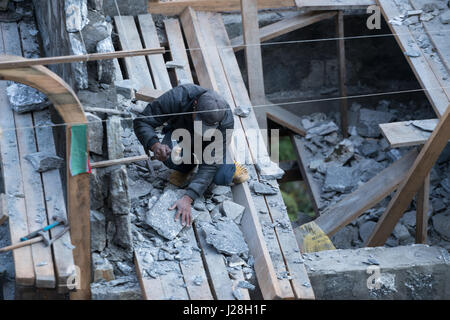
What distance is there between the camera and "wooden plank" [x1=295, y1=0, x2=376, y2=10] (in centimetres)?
824

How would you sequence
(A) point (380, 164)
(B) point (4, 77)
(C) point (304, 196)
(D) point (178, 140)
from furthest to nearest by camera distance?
(C) point (304, 196)
(A) point (380, 164)
(D) point (178, 140)
(B) point (4, 77)

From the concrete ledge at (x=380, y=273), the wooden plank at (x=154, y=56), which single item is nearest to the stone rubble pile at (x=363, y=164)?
the concrete ledge at (x=380, y=273)

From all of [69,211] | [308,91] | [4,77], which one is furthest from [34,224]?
[308,91]

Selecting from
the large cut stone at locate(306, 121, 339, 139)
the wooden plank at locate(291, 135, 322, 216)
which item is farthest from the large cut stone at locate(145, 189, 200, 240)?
the large cut stone at locate(306, 121, 339, 139)

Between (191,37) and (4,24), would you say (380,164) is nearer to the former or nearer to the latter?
(191,37)

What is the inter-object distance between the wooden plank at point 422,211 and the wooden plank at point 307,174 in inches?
53.0

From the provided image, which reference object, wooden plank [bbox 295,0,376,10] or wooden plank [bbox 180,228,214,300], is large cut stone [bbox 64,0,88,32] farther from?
wooden plank [bbox 295,0,376,10]

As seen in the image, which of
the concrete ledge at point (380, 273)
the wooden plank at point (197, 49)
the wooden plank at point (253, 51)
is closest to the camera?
the concrete ledge at point (380, 273)

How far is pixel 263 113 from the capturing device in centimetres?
779

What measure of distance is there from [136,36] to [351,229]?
133 inches

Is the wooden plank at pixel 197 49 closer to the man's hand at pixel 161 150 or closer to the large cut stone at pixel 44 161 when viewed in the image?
the man's hand at pixel 161 150

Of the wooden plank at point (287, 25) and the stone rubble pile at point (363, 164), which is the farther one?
the wooden plank at point (287, 25)

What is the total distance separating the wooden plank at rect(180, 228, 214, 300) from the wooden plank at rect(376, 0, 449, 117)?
313cm

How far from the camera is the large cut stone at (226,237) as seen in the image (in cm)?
536
